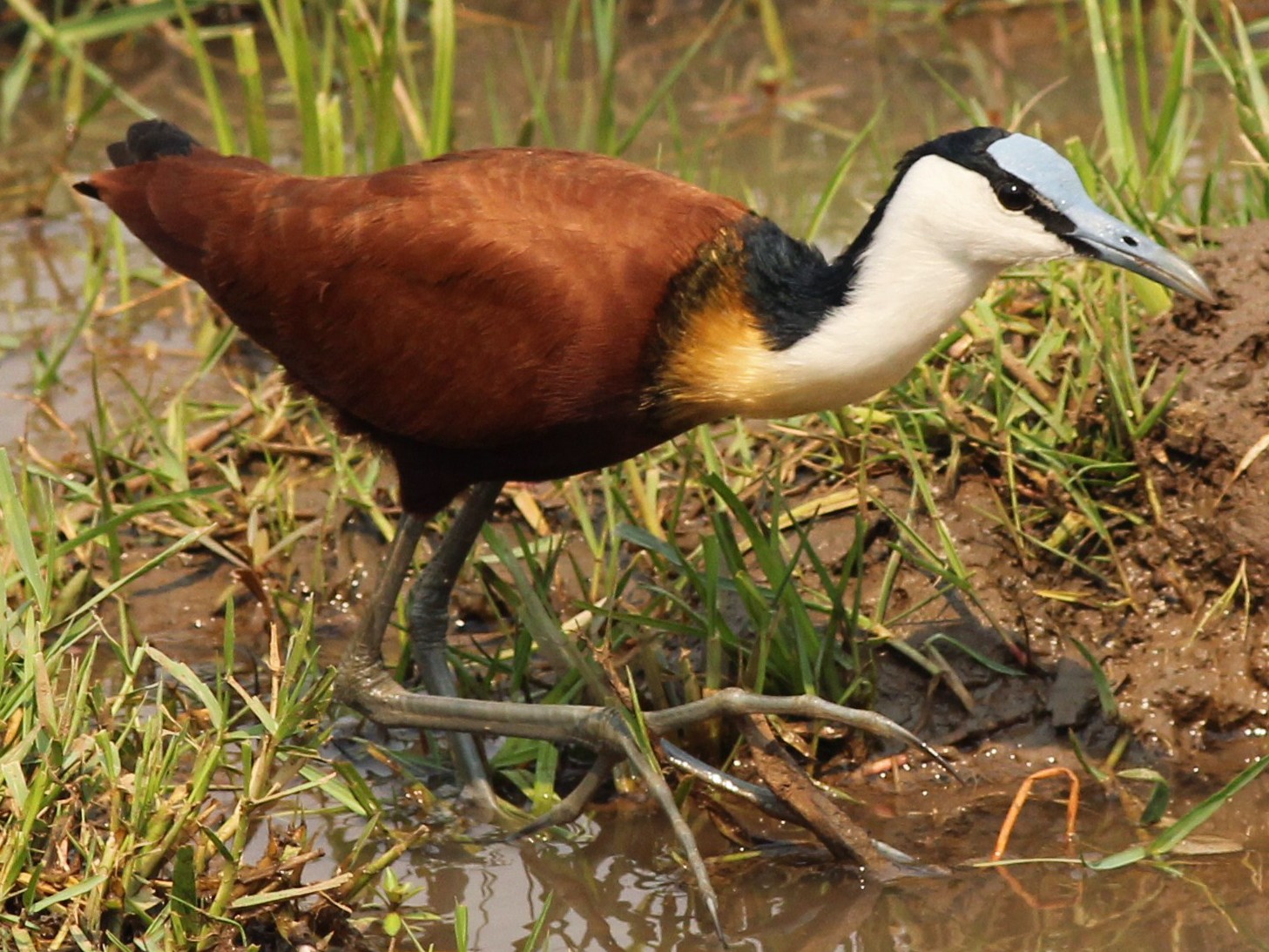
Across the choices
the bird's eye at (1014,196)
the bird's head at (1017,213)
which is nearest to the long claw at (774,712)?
the bird's head at (1017,213)

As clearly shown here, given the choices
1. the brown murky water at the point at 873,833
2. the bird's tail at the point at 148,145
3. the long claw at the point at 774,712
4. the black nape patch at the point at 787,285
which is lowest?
the brown murky water at the point at 873,833

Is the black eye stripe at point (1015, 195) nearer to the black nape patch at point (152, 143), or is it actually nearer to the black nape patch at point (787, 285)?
the black nape patch at point (787, 285)

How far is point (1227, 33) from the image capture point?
15.9 feet

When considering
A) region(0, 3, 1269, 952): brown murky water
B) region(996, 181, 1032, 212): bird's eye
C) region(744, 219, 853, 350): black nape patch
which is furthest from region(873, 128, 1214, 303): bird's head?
region(0, 3, 1269, 952): brown murky water

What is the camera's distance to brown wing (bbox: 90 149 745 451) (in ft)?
12.3

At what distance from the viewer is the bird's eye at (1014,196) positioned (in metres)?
3.51

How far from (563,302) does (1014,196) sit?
0.89 meters

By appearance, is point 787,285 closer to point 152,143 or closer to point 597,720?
point 597,720

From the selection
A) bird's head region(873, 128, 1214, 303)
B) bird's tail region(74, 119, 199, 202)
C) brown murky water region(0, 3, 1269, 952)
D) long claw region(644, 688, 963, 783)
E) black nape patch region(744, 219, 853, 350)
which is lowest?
brown murky water region(0, 3, 1269, 952)

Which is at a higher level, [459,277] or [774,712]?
[459,277]

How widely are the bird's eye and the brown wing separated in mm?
605

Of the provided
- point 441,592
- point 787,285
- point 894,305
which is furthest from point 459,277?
point 894,305

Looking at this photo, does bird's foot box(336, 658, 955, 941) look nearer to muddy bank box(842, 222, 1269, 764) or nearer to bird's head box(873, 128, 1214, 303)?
muddy bank box(842, 222, 1269, 764)

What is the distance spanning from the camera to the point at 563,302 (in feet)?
12.3
